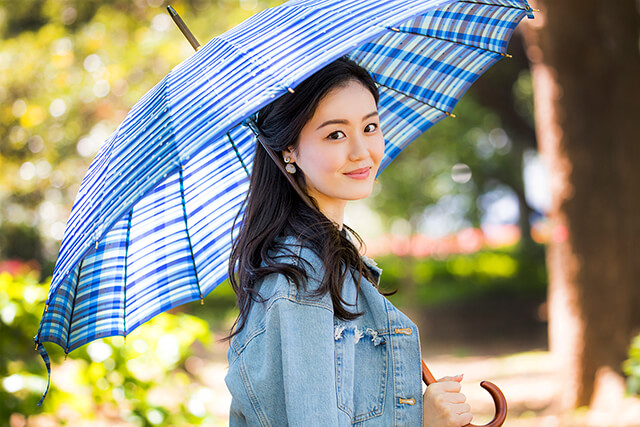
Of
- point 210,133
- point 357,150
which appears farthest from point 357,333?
point 210,133

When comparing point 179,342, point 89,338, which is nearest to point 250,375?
point 89,338

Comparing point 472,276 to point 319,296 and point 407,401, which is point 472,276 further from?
point 319,296

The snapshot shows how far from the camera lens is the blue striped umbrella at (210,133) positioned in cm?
146

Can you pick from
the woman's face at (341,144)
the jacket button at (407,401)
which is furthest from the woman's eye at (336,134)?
the jacket button at (407,401)

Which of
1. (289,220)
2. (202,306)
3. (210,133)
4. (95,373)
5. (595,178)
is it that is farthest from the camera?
(202,306)

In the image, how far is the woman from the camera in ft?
4.81

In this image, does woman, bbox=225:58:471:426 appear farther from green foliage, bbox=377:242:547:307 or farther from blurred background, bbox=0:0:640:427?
green foliage, bbox=377:242:547:307

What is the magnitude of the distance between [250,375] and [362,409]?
282mm

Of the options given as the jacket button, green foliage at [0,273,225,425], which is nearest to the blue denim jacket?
the jacket button

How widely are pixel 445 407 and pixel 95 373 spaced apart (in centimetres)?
215

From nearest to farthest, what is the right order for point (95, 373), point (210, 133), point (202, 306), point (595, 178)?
point (210, 133)
point (95, 373)
point (595, 178)
point (202, 306)

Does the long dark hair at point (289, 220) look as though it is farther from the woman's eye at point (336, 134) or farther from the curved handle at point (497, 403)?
the curved handle at point (497, 403)

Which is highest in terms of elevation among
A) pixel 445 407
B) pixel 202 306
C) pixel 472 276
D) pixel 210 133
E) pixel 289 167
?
pixel 472 276

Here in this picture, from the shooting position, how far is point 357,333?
162cm
